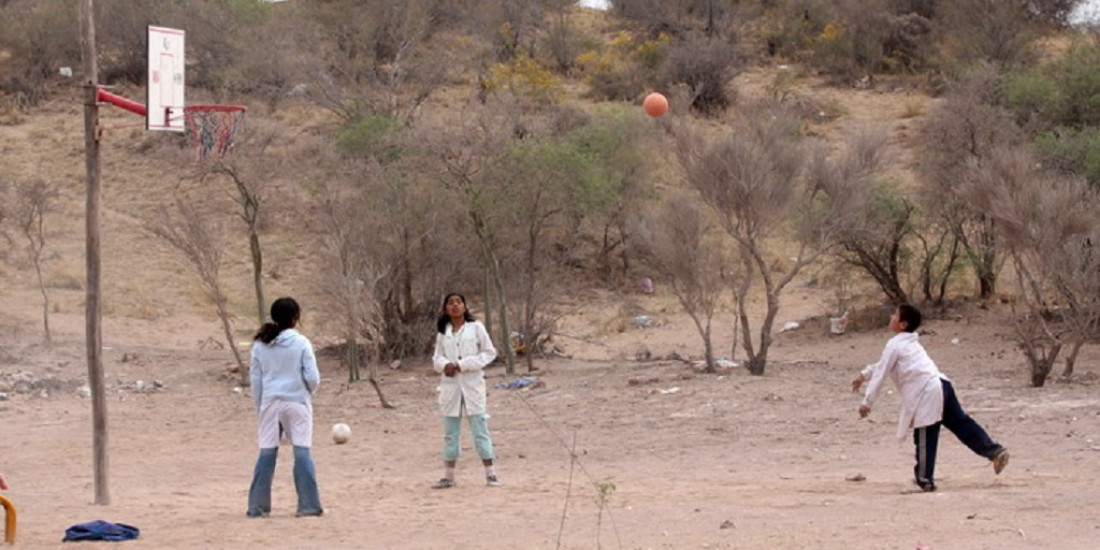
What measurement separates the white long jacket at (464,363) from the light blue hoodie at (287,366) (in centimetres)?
157

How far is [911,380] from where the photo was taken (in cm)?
953

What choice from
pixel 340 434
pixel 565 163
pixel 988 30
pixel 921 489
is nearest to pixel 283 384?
pixel 921 489

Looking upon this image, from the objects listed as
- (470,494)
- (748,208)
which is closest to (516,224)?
(748,208)

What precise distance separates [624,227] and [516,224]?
28.6 feet

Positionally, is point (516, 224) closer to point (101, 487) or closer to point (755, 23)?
point (101, 487)

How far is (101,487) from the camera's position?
9.84 metres

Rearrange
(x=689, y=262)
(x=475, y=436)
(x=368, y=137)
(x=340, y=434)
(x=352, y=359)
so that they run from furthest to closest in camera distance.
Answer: (x=368, y=137), (x=352, y=359), (x=689, y=262), (x=340, y=434), (x=475, y=436)

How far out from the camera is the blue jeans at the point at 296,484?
8977 millimetres

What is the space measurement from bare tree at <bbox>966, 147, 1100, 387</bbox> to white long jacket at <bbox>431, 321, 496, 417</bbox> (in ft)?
25.0

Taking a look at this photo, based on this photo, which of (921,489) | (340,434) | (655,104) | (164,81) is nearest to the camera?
(164,81)

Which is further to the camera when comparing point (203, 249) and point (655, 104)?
point (655, 104)

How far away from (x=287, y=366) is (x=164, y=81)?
6.86 feet

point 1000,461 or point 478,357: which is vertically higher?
point 478,357

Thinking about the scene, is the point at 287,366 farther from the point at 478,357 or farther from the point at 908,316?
the point at 908,316
